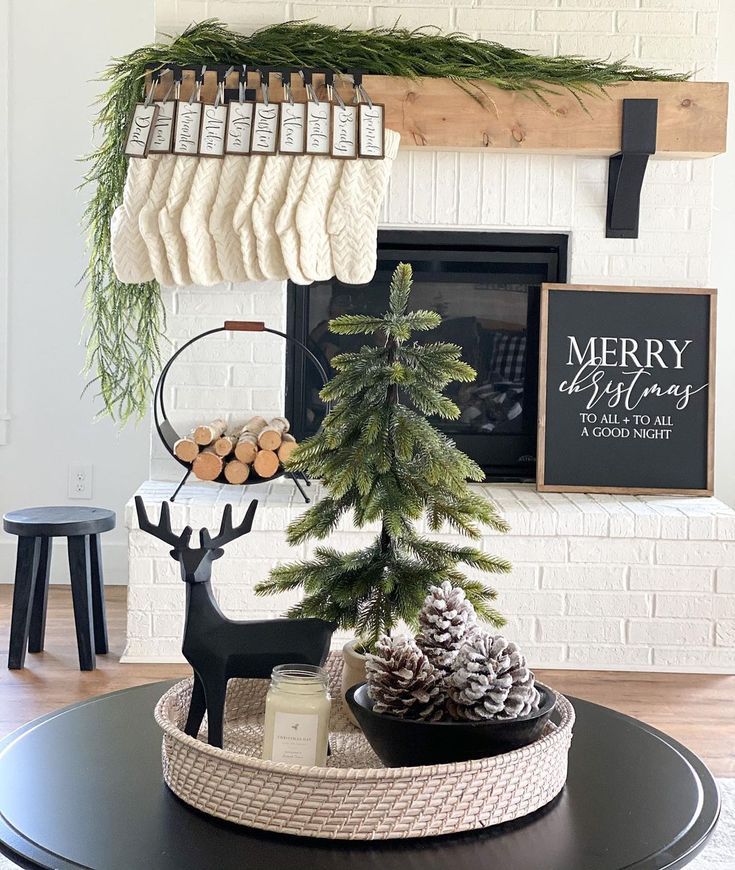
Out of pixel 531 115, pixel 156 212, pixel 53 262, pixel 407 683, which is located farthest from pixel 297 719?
pixel 53 262

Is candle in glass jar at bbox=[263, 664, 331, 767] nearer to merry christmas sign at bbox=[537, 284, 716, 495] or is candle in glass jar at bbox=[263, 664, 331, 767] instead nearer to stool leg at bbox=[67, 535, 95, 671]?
stool leg at bbox=[67, 535, 95, 671]

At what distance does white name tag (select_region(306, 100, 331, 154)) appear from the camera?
332 centimetres

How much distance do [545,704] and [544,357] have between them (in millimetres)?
2412

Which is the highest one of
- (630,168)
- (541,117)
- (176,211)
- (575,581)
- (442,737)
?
(541,117)

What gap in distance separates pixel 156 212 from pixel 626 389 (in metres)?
1.60

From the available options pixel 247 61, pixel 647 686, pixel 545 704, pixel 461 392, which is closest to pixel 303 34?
pixel 247 61

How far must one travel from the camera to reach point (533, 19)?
3.54m

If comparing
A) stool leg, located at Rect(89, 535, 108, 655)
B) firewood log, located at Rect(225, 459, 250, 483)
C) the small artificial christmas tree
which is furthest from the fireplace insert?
the small artificial christmas tree

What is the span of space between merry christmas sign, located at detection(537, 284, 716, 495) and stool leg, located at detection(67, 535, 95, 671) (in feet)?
4.77

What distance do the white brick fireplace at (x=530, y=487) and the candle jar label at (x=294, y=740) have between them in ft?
6.48

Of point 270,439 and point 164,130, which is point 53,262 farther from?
point 270,439

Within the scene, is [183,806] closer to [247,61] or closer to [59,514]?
[59,514]

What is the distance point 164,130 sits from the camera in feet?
11.0

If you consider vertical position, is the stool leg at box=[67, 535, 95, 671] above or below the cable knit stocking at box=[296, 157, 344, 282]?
below
